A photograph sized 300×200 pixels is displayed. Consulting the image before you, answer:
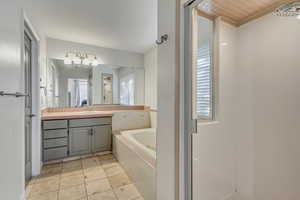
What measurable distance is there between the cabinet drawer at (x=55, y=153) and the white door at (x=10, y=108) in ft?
4.35

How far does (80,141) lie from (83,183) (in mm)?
939

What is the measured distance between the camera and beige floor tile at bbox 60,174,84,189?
191 cm

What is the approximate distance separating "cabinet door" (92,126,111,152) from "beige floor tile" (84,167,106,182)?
58 centimetres

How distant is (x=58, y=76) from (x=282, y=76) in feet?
11.9

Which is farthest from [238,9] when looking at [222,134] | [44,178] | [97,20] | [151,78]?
[44,178]

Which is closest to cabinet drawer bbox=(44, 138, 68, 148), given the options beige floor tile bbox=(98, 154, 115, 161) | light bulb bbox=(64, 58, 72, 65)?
beige floor tile bbox=(98, 154, 115, 161)

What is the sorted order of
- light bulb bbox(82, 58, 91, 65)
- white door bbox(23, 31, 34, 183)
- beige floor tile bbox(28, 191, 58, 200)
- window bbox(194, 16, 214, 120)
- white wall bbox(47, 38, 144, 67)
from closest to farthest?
1. window bbox(194, 16, 214, 120)
2. beige floor tile bbox(28, 191, 58, 200)
3. white door bbox(23, 31, 34, 183)
4. white wall bbox(47, 38, 144, 67)
5. light bulb bbox(82, 58, 91, 65)

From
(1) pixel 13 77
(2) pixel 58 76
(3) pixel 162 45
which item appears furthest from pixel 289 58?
(2) pixel 58 76

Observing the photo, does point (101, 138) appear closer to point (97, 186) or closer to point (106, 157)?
point (106, 157)

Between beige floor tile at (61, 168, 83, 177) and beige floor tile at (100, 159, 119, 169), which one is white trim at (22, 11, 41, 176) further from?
beige floor tile at (100, 159, 119, 169)

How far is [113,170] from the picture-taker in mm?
2305

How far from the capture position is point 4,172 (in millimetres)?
982

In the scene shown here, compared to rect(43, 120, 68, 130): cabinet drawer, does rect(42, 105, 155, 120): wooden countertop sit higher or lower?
higher

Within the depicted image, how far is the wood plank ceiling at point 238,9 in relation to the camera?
1.24 m
